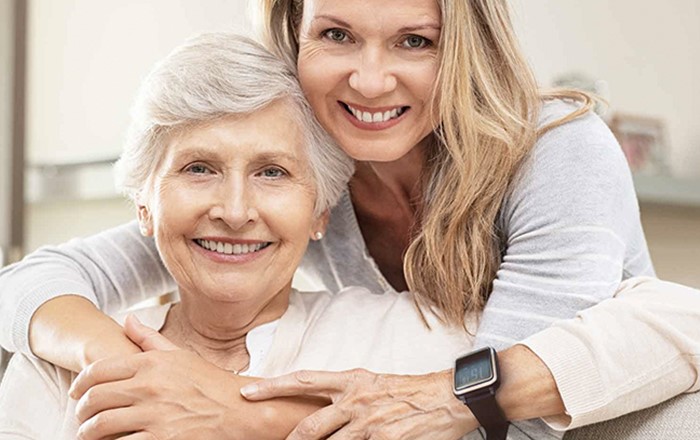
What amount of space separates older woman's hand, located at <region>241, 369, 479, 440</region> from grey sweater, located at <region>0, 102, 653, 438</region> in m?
0.13

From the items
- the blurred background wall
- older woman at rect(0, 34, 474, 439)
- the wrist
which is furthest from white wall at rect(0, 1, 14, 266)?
the wrist

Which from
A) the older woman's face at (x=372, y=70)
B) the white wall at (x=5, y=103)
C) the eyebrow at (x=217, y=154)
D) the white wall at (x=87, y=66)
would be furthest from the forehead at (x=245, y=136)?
the white wall at (x=5, y=103)

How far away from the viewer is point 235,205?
158 centimetres

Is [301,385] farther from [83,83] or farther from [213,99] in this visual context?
[83,83]

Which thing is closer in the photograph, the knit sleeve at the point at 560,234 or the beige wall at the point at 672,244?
the knit sleeve at the point at 560,234

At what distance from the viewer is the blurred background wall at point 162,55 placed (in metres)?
3.91

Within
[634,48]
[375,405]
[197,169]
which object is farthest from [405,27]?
[634,48]

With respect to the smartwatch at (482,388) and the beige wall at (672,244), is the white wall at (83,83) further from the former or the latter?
the smartwatch at (482,388)

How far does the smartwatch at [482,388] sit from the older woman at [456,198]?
28mm

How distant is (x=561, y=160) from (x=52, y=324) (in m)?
0.84

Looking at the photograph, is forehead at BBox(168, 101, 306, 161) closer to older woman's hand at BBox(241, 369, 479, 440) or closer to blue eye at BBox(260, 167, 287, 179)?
blue eye at BBox(260, 167, 287, 179)

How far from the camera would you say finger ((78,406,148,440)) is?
146 cm

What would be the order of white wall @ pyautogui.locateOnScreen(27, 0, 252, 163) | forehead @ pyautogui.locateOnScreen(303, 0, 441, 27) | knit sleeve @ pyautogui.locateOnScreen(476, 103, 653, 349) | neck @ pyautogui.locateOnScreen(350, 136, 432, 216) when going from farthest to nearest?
white wall @ pyautogui.locateOnScreen(27, 0, 252, 163) < neck @ pyautogui.locateOnScreen(350, 136, 432, 216) < forehead @ pyautogui.locateOnScreen(303, 0, 441, 27) < knit sleeve @ pyautogui.locateOnScreen(476, 103, 653, 349)

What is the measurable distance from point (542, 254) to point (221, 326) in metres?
0.52
